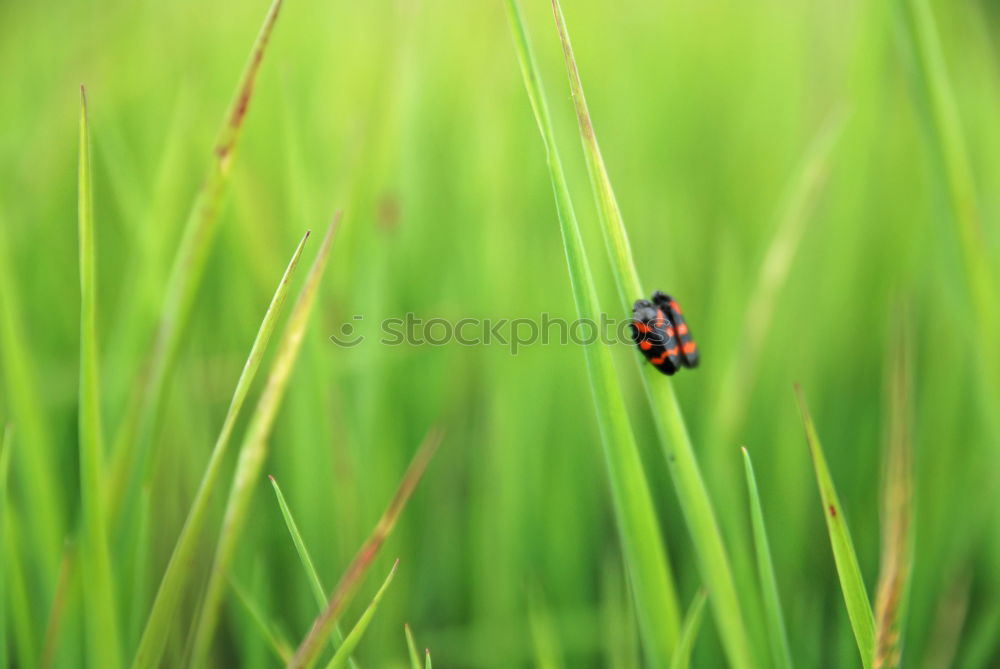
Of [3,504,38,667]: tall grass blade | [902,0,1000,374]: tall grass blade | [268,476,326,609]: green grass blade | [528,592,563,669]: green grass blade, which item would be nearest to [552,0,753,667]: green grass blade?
[528,592,563,669]: green grass blade

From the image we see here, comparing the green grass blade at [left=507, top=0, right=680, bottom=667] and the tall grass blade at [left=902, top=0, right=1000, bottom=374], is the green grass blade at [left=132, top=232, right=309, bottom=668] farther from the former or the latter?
the tall grass blade at [left=902, top=0, right=1000, bottom=374]

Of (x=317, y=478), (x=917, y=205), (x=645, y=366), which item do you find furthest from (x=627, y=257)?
(x=917, y=205)

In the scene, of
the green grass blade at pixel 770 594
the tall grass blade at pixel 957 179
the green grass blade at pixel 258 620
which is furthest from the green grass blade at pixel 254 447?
the tall grass blade at pixel 957 179

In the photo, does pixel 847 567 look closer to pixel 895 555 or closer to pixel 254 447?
pixel 895 555

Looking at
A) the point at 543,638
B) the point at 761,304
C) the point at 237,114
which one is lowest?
the point at 543,638


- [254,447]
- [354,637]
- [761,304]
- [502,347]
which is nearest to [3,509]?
[254,447]

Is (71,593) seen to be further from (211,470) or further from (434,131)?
(434,131)

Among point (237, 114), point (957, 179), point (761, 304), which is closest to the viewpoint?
point (237, 114)
